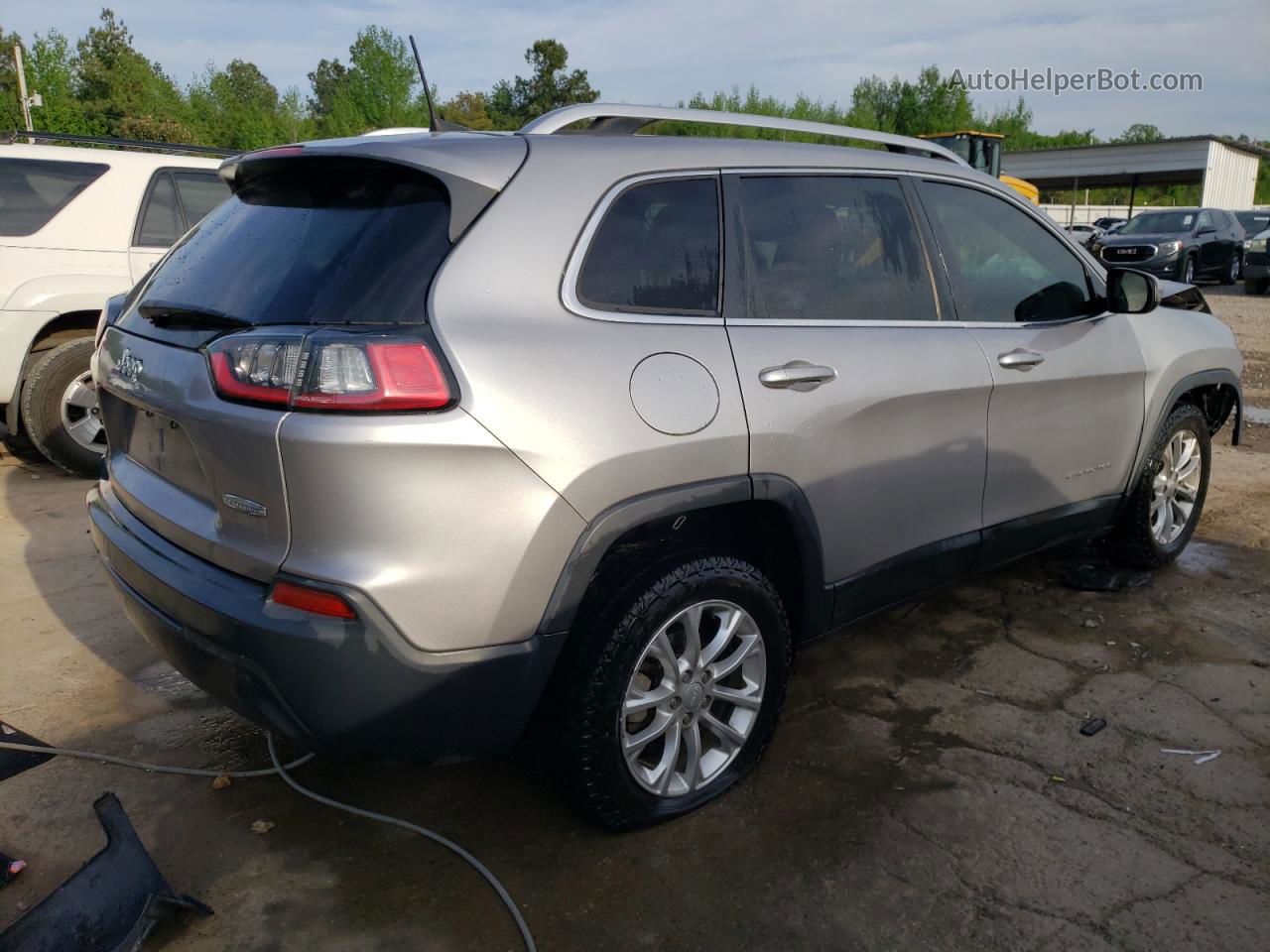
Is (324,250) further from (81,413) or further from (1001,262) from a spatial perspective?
(81,413)

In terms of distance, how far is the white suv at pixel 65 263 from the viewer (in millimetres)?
5762

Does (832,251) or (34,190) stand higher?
(34,190)

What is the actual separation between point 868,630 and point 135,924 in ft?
9.03

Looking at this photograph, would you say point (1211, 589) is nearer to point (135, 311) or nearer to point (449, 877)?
point (449, 877)

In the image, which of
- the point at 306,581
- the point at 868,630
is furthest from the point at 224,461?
the point at 868,630

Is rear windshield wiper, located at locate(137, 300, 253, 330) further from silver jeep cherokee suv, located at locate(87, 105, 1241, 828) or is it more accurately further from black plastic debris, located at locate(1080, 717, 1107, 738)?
black plastic debris, located at locate(1080, 717, 1107, 738)

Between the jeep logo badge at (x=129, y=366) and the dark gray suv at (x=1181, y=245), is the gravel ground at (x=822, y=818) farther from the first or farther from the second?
the dark gray suv at (x=1181, y=245)

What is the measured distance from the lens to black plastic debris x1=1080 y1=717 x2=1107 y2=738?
3.22 m

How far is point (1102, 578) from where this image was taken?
4.48 m

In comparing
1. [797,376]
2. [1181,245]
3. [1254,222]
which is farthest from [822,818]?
[1254,222]

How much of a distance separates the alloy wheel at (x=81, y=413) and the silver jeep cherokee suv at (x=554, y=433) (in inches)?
132

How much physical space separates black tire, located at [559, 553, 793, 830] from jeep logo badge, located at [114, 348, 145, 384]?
1302 mm

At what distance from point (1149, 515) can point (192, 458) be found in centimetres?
384

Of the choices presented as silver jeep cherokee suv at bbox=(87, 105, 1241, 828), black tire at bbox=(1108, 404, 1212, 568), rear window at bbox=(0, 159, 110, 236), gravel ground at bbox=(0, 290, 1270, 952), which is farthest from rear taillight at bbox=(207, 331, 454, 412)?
rear window at bbox=(0, 159, 110, 236)
